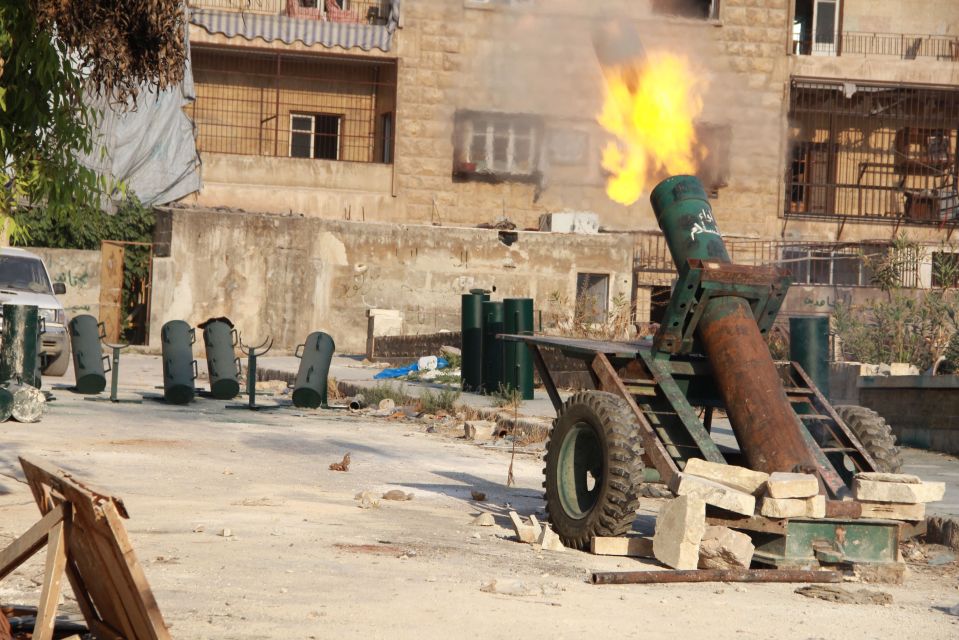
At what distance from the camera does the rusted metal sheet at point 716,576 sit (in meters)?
6.47

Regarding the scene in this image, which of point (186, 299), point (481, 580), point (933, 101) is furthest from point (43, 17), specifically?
point (933, 101)

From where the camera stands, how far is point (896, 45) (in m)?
36.3

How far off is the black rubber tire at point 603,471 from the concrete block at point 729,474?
309 mm

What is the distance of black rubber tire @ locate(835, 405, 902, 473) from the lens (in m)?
7.99

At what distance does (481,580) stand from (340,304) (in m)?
22.9

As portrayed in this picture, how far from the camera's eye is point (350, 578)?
621 cm

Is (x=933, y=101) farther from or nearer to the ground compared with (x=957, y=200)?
farther from the ground

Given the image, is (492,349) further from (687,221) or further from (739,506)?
(739,506)

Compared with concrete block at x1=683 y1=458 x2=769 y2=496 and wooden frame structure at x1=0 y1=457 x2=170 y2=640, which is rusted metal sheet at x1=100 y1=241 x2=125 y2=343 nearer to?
concrete block at x1=683 y1=458 x2=769 y2=496

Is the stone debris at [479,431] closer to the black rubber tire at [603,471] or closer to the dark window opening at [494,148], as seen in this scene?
the black rubber tire at [603,471]

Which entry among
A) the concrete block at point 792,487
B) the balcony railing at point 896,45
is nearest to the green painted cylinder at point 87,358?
the concrete block at point 792,487

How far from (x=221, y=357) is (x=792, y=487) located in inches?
486

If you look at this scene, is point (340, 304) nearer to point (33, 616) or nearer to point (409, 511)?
point (409, 511)

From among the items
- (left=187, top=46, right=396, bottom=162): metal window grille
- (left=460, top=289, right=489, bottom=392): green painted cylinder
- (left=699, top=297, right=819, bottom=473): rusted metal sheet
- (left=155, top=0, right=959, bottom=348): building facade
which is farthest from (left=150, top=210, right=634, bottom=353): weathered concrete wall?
(left=699, top=297, right=819, bottom=473): rusted metal sheet
